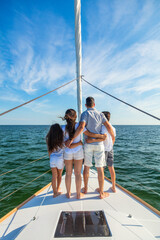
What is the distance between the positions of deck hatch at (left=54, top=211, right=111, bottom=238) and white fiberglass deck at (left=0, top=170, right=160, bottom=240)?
5 centimetres

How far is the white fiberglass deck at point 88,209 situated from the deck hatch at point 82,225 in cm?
5

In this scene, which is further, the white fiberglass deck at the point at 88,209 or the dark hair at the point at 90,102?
the dark hair at the point at 90,102

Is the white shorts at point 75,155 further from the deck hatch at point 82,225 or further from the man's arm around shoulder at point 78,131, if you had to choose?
the deck hatch at point 82,225

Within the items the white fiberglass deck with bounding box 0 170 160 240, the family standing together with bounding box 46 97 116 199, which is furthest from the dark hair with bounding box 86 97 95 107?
the white fiberglass deck with bounding box 0 170 160 240

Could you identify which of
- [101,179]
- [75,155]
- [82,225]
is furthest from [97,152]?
[82,225]

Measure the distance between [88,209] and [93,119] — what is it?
128cm

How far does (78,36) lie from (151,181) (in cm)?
536

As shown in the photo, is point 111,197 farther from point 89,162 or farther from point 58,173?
point 58,173

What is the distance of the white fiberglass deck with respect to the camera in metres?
1.13

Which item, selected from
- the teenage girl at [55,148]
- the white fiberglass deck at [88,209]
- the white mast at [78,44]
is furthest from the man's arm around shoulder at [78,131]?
the white mast at [78,44]

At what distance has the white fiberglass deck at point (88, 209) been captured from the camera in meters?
1.13

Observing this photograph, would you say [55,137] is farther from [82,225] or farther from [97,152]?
[82,225]

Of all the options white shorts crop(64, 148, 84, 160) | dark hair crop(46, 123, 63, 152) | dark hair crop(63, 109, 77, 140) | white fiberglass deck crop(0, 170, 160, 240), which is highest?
dark hair crop(63, 109, 77, 140)

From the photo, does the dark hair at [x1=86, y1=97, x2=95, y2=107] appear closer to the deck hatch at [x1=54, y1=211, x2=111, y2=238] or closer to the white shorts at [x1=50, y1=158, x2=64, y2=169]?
the white shorts at [x1=50, y1=158, x2=64, y2=169]
